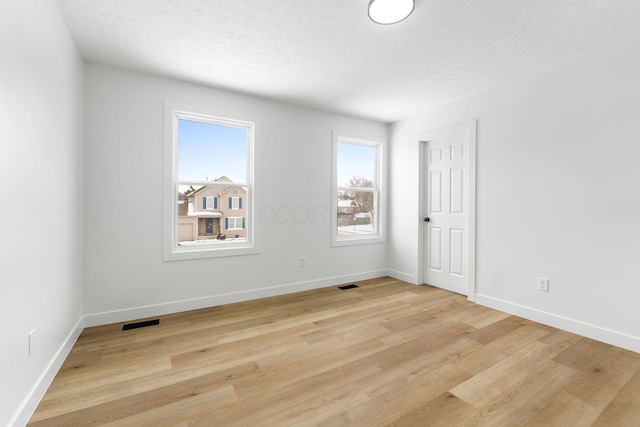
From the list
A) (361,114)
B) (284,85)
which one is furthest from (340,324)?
(361,114)

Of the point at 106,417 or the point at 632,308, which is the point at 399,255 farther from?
the point at 106,417

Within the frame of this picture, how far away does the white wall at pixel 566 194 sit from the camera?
7.89 ft

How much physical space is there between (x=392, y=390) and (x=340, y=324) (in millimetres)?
1068

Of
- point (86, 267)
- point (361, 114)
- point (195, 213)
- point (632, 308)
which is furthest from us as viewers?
point (361, 114)

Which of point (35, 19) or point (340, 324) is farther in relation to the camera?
point (340, 324)

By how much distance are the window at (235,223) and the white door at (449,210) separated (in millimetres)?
2651

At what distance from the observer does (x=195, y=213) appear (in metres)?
3.38

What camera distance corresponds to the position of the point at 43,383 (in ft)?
5.86

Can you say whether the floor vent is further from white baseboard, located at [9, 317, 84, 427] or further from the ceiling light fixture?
the ceiling light fixture

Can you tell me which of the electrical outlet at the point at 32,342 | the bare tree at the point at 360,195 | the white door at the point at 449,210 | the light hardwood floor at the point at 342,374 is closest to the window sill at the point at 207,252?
the light hardwood floor at the point at 342,374

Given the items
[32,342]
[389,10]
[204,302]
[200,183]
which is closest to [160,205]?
[200,183]

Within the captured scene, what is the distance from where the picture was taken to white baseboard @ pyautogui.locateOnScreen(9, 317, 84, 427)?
151cm

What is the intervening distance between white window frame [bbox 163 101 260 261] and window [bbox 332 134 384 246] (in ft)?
4.05

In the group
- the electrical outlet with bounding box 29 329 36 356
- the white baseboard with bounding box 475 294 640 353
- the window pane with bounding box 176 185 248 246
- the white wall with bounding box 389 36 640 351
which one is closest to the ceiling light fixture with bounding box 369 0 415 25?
the white wall with bounding box 389 36 640 351
